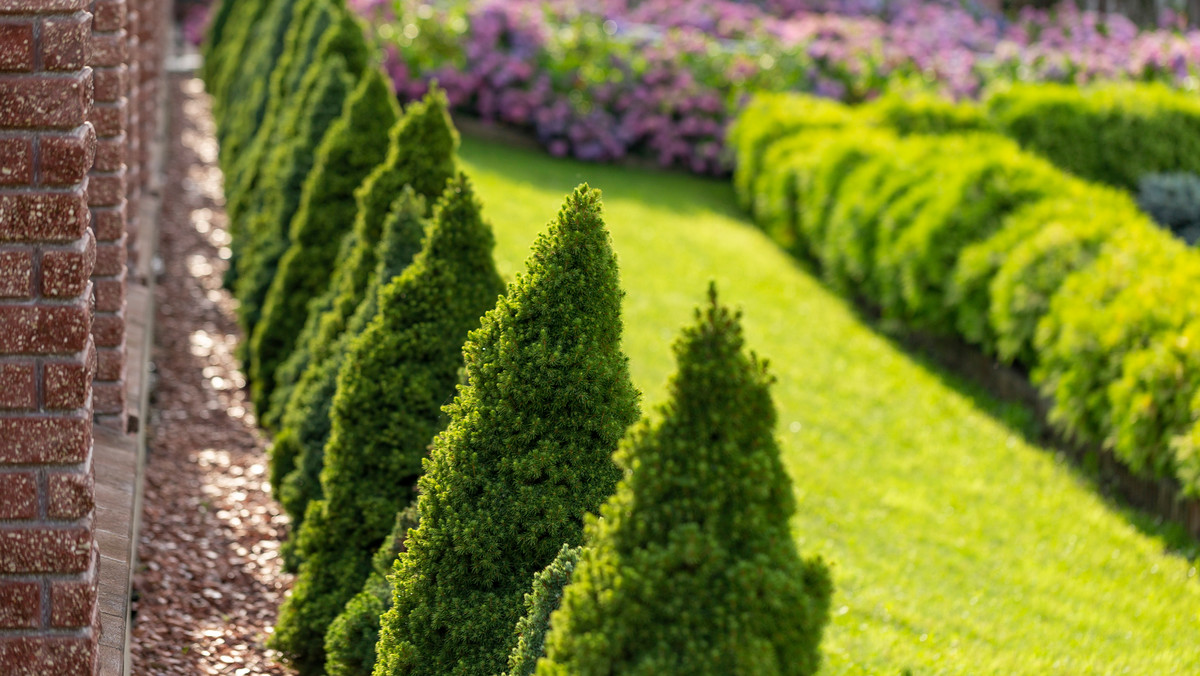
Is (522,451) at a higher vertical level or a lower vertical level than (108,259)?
higher

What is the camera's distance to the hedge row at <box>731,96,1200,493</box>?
730 centimetres

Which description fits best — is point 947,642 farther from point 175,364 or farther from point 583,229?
point 175,364

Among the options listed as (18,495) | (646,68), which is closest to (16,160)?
(18,495)

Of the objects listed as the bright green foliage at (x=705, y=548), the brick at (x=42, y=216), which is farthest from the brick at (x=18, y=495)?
the bright green foliage at (x=705, y=548)

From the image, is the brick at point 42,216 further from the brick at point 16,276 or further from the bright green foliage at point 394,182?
the bright green foliage at point 394,182

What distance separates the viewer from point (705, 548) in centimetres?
251

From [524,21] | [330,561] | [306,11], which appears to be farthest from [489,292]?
[524,21]

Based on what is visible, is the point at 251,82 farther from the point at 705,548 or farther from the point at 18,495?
the point at 705,548

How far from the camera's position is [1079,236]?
889 cm

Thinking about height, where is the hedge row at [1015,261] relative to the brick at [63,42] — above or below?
below

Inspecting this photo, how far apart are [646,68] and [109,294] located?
13.4 meters

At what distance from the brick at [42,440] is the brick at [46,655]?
0.42 meters

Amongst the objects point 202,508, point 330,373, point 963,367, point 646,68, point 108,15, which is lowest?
point 202,508

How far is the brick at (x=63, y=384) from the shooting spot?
9.66 feet
